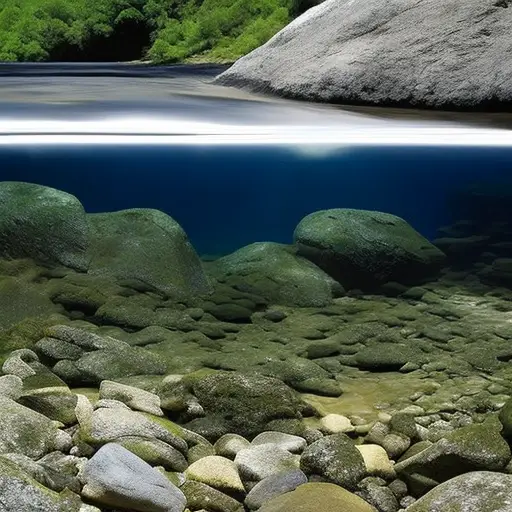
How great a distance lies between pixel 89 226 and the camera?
175 inches

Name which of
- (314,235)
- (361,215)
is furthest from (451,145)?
(314,235)

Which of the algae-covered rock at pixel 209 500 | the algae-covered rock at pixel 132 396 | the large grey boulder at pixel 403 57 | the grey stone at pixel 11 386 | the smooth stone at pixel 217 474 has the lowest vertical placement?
the algae-covered rock at pixel 209 500

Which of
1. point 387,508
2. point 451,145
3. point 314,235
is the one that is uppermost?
point 451,145

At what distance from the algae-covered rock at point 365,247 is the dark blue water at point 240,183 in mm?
69

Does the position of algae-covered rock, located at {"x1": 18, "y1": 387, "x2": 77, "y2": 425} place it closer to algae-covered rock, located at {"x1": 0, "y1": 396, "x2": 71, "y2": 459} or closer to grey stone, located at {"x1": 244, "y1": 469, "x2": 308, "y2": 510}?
algae-covered rock, located at {"x1": 0, "y1": 396, "x2": 71, "y2": 459}

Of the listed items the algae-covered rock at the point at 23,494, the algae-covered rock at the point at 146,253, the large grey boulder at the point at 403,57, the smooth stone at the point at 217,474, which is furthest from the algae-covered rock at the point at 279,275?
the large grey boulder at the point at 403,57

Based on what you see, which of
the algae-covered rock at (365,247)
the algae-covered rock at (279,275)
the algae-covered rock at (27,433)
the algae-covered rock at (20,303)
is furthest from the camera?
the algae-covered rock at (365,247)

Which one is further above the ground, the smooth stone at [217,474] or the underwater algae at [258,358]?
the underwater algae at [258,358]

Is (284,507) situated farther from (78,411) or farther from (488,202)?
(488,202)

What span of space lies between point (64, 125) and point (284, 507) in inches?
145

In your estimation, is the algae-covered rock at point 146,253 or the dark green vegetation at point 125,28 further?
the dark green vegetation at point 125,28

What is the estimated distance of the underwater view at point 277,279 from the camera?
99.5 inches

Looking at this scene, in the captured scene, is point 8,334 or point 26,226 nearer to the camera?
point 8,334

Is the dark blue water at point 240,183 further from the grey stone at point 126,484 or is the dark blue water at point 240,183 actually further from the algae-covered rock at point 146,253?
the grey stone at point 126,484
